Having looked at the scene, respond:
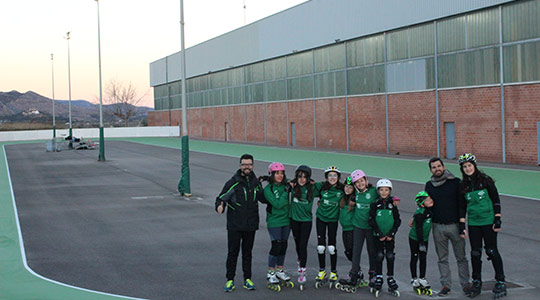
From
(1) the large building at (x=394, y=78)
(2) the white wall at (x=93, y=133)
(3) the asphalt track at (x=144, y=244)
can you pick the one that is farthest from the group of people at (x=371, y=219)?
(2) the white wall at (x=93, y=133)

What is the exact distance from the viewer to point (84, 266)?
1122cm

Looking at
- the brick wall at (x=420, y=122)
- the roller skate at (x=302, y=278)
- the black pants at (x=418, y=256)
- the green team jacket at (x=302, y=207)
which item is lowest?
the roller skate at (x=302, y=278)

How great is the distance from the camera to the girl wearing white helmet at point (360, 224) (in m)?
9.06

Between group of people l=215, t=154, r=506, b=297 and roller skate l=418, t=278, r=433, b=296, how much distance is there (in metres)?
0.01

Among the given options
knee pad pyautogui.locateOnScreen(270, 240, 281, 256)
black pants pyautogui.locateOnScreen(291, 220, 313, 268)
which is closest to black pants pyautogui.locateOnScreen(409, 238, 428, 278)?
black pants pyautogui.locateOnScreen(291, 220, 313, 268)

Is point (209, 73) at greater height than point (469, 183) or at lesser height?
greater

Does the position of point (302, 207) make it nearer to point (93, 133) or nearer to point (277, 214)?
point (277, 214)

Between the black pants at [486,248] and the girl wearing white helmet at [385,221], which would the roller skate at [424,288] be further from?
the black pants at [486,248]

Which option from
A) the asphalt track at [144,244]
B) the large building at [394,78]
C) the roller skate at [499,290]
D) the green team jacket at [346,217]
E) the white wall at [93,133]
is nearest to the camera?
the roller skate at [499,290]

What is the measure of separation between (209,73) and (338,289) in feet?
205

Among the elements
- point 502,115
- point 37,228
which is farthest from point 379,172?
point 37,228

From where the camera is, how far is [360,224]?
9102mm

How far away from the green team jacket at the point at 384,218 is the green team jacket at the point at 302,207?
911 mm

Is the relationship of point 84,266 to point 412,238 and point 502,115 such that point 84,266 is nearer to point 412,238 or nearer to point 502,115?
Answer: point 412,238
